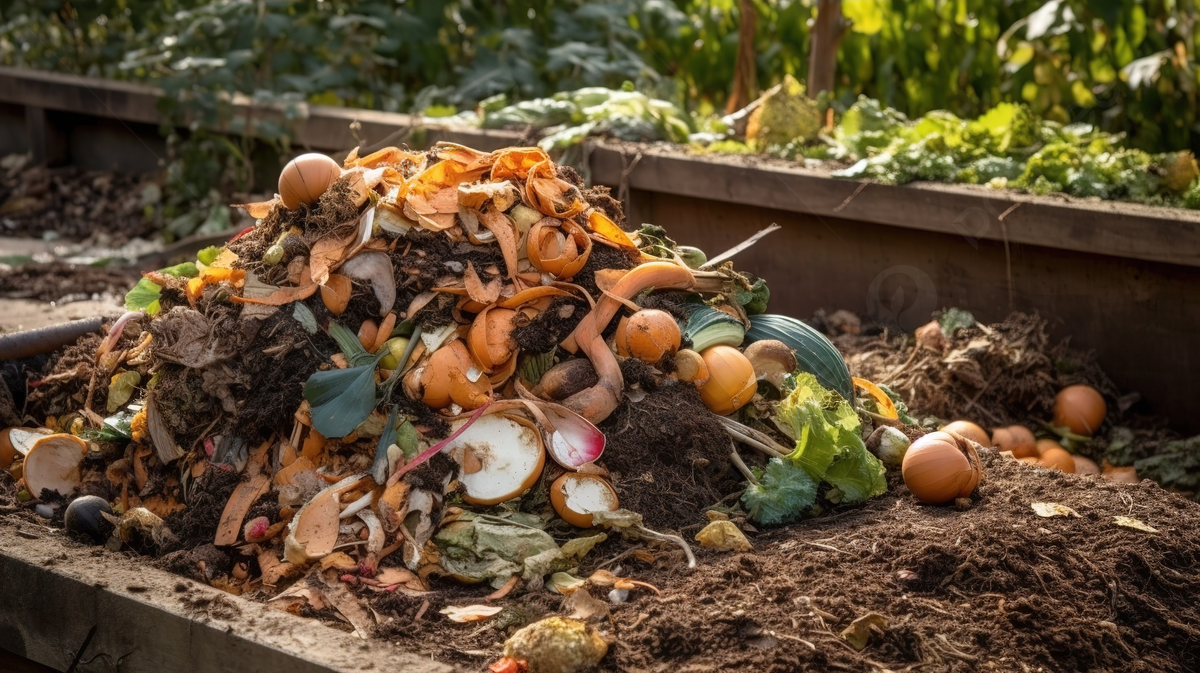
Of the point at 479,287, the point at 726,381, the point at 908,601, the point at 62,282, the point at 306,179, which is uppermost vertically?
the point at 306,179

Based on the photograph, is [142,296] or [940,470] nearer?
[940,470]

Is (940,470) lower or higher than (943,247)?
lower

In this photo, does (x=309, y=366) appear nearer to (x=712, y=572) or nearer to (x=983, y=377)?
(x=712, y=572)

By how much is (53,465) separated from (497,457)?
1.52 meters

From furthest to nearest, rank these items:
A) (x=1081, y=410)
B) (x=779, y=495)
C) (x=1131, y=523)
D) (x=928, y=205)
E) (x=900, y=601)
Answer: (x=928, y=205)
(x=1081, y=410)
(x=779, y=495)
(x=1131, y=523)
(x=900, y=601)

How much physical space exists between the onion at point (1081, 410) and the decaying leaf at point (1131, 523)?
156 centimetres

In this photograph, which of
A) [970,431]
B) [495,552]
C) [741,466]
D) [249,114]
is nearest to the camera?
[495,552]

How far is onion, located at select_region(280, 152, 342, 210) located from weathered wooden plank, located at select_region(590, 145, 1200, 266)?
2.61 metres

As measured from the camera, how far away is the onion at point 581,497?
9.93 feet

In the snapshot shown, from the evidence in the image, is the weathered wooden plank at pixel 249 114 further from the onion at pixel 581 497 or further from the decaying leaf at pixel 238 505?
the onion at pixel 581 497

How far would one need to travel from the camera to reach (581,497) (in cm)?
304

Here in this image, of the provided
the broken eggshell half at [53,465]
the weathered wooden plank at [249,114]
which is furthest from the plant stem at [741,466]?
the weathered wooden plank at [249,114]

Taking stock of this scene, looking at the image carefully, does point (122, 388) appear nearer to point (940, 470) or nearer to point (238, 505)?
point (238, 505)

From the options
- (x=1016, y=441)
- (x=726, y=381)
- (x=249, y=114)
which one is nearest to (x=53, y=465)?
(x=726, y=381)
